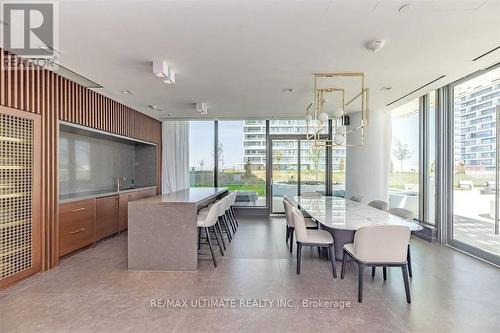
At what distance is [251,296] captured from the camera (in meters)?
2.76

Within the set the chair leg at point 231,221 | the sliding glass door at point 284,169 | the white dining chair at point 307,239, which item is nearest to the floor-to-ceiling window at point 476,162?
the white dining chair at point 307,239

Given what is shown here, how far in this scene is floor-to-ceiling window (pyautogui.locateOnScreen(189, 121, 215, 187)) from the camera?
24.8 feet

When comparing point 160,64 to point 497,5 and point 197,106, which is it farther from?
point 497,5

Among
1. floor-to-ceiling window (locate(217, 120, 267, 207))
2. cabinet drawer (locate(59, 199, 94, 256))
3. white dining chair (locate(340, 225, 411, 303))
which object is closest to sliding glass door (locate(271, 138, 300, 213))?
floor-to-ceiling window (locate(217, 120, 267, 207))

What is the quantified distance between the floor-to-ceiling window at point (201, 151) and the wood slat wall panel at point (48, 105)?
306 cm

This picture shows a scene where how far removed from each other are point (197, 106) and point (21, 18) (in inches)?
126

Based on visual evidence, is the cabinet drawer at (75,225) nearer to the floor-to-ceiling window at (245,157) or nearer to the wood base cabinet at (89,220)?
the wood base cabinet at (89,220)

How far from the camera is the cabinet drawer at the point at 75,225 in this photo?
147 inches

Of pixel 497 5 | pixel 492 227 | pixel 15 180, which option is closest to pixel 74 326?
pixel 15 180

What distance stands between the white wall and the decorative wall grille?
616 centimetres

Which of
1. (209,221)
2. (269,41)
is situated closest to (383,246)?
(209,221)

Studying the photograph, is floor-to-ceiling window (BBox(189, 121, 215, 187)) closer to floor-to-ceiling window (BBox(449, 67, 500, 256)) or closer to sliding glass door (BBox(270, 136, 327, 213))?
sliding glass door (BBox(270, 136, 327, 213))

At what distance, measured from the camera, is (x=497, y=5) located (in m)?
2.13

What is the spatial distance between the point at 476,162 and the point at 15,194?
20.5ft
